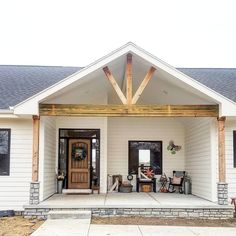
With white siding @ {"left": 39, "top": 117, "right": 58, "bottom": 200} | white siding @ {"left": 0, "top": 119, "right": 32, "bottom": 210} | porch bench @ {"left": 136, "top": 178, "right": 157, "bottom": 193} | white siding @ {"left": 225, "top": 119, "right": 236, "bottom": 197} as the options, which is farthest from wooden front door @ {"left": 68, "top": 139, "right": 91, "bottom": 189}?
white siding @ {"left": 225, "top": 119, "right": 236, "bottom": 197}

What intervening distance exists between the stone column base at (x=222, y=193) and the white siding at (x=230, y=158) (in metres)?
1.01

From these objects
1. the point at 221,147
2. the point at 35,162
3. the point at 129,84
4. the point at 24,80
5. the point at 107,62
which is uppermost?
the point at 24,80

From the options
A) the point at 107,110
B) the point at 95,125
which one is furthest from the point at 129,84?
the point at 95,125

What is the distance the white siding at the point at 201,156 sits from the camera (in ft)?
34.3

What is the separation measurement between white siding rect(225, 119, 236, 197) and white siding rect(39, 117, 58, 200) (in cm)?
496

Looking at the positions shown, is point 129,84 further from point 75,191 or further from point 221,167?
point 75,191

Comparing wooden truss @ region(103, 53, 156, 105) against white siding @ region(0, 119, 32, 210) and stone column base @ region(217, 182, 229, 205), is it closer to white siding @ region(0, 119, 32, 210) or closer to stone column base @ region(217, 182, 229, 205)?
white siding @ region(0, 119, 32, 210)

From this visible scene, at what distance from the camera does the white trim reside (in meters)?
9.55

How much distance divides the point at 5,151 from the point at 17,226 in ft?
8.79

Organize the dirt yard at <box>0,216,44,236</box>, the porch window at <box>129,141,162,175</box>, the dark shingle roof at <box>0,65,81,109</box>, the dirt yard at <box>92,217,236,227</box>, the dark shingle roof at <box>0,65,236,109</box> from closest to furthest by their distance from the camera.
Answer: the dirt yard at <box>0,216,44,236</box>
the dirt yard at <box>92,217,236,227</box>
the dark shingle roof at <box>0,65,81,109</box>
the dark shingle roof at <box>0,65,236,109</box>
the porch window at <box>129,141,162,175</box>

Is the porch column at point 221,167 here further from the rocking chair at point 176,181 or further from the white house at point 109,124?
the rocking chair at point 176,181

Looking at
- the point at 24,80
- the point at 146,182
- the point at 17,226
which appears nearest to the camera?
the point at 17,226

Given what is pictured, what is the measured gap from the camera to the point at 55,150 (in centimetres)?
1305

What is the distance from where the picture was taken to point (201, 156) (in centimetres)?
1171
